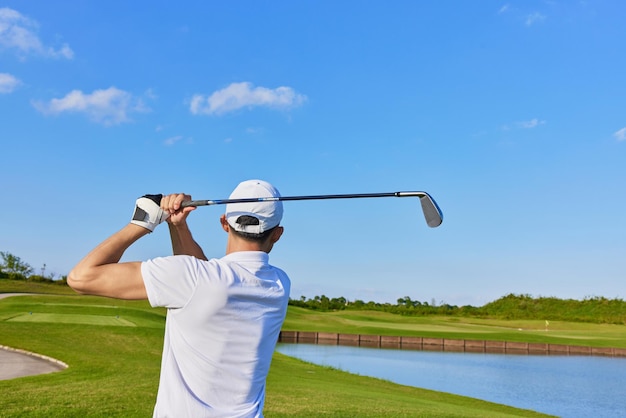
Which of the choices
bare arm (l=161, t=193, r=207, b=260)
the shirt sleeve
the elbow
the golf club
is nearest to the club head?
the golf club

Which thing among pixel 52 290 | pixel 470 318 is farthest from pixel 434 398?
pixel 470 318

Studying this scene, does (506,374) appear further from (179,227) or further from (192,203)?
(192,203)

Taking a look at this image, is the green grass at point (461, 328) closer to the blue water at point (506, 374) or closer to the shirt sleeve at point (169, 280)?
the blue water at point (506, 374)

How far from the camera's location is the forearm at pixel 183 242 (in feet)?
8.82

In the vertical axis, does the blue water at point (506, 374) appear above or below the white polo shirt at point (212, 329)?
below

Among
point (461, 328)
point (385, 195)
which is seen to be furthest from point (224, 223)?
point (461, 328)

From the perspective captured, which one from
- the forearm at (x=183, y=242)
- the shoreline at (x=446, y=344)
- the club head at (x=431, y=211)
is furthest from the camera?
the shoreline at (x=446, y=344)

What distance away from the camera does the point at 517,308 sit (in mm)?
68438

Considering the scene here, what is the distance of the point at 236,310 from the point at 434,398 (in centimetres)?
1578

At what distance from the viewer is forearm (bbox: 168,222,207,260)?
2689 millimetres

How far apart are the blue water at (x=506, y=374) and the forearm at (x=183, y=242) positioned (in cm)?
1764

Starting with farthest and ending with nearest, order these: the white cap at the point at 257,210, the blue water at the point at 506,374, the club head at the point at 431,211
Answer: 1. the blue water at the point at 506,374
2. the club head at the point at 431,211
3. the white cap at the point at 257,210

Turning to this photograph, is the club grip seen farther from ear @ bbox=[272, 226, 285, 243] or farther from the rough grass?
the rough grass

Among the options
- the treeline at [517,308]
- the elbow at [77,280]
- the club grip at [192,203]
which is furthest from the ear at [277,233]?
the treeline at [517,308]
